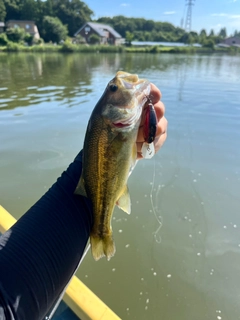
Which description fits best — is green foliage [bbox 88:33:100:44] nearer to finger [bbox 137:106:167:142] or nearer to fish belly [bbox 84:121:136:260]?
finger [bbox 137:106:167:142]

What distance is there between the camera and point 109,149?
1336 millimetres

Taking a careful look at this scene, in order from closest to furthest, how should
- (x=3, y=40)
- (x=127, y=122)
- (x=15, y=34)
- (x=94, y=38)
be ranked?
(x=127, y=122)
(x=3, y=40)
(x=15, y=34)
(x=94, y=38)

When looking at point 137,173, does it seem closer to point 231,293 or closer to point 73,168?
point 231,293

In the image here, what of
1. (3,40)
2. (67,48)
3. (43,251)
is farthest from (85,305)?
(3,40)

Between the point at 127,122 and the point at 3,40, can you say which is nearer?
the point at 127,122

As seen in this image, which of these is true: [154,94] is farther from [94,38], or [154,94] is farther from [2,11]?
[2,11]

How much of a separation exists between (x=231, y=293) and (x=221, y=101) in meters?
10.4

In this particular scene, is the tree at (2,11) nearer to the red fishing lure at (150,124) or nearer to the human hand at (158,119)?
the human hand at (158,119)

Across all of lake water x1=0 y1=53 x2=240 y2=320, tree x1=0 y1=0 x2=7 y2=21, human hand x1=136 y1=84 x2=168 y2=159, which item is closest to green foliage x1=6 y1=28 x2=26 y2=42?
tree x1=0 y1=0 x2=7 y2=21

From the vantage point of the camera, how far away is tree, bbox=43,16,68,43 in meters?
59.8

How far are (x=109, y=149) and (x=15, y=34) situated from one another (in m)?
56.5

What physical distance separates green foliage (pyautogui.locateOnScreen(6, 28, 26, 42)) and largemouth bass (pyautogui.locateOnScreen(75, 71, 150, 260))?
55.9m

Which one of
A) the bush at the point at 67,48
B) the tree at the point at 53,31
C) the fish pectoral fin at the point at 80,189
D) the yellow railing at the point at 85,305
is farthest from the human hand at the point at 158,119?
the tree at the point at 53,31

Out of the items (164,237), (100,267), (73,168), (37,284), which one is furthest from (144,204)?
(37,284)
